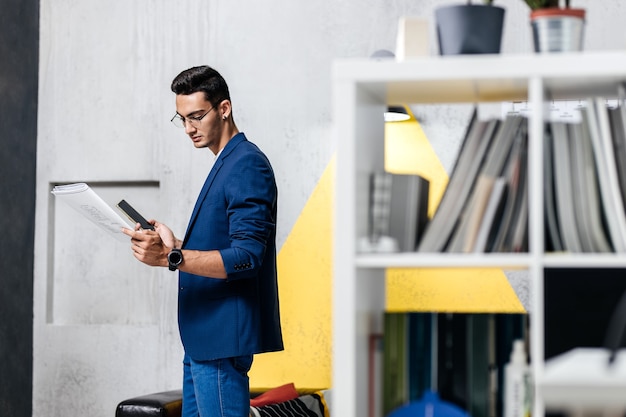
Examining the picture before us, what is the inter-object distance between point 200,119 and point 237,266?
54 cm

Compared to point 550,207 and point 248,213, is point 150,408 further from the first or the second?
point 550,207

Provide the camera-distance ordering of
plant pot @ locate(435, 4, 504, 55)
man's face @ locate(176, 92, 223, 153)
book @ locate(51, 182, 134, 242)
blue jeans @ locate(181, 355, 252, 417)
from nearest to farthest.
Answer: plant pot @ locate(435, 4, 504, 55) → book @ locate(51, 182, 134, 242) → blue jeans @ locate(181, 355, 252, 417) → man's face @ locate(176, 92, 223, 153)

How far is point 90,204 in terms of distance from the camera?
2.57 m

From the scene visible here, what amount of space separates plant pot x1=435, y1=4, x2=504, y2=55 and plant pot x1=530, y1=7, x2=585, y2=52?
10 centimetres

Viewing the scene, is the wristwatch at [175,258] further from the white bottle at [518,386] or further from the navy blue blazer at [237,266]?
the white bottle at [518,386]

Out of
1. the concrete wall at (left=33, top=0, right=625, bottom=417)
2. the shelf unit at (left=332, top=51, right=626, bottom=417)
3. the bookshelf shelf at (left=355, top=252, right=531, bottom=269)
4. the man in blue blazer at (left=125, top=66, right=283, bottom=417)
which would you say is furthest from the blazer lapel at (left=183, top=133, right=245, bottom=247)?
the concrete wall at (left=33, top=0, right=625, bottom=417)

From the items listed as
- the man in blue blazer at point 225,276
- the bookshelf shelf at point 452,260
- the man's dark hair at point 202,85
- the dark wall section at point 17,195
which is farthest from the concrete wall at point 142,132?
the bookshelf shelf at point 452,260

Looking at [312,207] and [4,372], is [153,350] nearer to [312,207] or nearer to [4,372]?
[4,372]

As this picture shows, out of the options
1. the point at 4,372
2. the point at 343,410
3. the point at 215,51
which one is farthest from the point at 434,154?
the point at 343,410

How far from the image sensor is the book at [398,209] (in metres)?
→ 1.91

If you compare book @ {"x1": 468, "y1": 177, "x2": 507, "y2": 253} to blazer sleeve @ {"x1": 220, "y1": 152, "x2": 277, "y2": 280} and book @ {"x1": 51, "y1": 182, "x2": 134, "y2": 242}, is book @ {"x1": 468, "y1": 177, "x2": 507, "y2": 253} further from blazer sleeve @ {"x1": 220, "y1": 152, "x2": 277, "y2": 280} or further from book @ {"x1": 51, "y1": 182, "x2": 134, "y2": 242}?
book @ {"x1": 51, "y1": 182, "x2": 134, "y2": 242}

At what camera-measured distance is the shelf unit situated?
1.79 meters

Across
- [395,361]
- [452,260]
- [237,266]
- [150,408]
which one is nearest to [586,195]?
[452,260]

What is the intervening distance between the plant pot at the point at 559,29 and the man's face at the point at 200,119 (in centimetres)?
119
